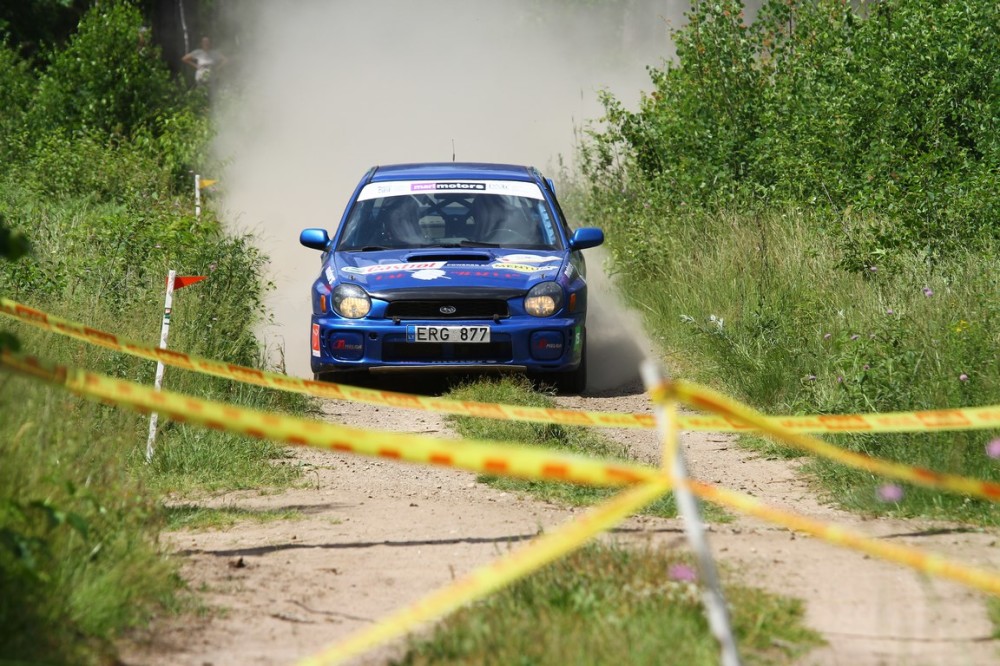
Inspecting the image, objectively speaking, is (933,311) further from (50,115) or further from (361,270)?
(50,115)

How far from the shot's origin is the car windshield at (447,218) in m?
11.1

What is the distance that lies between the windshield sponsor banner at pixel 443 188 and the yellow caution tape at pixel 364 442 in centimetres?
724

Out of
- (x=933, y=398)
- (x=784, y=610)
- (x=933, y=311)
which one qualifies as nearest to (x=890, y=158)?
(x=933, y=311)

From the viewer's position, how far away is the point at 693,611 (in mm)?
4379

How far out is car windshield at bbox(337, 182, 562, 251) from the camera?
437 inches

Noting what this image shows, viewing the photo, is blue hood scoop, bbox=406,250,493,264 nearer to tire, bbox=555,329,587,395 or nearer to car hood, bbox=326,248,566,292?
car hood, bbox=326,248,566,292

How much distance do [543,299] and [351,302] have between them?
1.35 m

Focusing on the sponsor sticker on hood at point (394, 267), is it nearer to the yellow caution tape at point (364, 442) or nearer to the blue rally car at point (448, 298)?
the blue rally car at point (448, 298)

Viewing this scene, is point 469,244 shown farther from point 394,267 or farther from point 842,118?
point 842,118

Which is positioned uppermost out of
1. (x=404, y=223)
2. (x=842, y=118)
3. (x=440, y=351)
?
(x=842, y=118)

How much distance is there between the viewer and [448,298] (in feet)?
33.1

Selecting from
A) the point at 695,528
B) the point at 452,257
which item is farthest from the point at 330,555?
the point at 452,257

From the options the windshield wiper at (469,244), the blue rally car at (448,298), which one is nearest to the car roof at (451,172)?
the blue rally car at (448,298)

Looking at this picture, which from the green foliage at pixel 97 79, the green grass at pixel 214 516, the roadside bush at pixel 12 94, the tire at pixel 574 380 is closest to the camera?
the green grass at pixel 214 516
